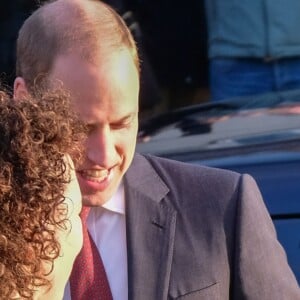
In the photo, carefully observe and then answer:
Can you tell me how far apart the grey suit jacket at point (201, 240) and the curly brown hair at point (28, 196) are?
0.61 metres

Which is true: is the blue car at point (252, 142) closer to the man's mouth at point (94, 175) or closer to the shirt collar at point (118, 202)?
the shirt collar at point (118, 202)

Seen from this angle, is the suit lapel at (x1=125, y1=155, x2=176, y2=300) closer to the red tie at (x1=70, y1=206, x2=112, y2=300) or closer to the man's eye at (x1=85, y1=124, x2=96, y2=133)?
the red tie at (x1=70, y1=206, x2=112, y2=300)

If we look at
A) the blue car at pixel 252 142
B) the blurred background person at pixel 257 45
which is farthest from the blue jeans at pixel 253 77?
the blue car at pixel 252 142

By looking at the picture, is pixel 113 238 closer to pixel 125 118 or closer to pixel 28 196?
pixel 125 118

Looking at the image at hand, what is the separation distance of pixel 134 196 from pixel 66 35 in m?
0.42

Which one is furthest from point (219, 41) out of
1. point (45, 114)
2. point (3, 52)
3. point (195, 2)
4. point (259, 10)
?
point (45, 114)

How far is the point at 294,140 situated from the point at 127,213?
628 millimetres

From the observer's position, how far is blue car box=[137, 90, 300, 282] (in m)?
3.12

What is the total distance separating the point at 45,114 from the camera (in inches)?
88.5

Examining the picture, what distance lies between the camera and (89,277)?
109 inches

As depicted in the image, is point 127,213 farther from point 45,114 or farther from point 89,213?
point 45,114

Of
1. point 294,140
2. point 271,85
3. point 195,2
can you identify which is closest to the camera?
point 294,140

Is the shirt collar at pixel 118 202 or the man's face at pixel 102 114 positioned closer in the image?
the man's face at pixel 102 114

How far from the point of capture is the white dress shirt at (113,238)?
2789 mm
